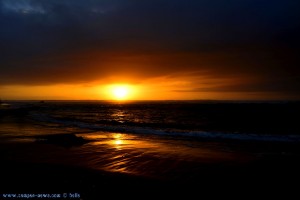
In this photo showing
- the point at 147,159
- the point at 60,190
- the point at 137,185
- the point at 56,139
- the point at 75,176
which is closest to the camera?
the point at 60,190

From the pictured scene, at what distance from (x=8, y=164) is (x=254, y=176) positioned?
1018 centimetres

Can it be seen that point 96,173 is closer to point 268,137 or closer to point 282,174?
point 282,174

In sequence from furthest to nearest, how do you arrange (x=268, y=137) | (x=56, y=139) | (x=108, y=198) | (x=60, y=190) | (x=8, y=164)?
(x=268, y=137) < (x=56, y=139) < (x=8, y=164) < (x=60, y=190) < (x=108, y=198)

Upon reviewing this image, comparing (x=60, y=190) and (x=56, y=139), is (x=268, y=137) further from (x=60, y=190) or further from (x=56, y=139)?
(x=60, y=190)

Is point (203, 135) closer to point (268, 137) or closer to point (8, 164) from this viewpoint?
point (268, 137)

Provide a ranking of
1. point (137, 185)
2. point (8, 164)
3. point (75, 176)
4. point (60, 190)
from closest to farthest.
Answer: point (60, 190) < point (137, 185) < point (75, 176) < point (8, 164)

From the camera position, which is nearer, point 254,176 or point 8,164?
point 254,176


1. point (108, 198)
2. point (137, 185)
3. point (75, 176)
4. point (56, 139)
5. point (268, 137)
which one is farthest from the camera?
point (268, 137)

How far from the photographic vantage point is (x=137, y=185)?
8711mm

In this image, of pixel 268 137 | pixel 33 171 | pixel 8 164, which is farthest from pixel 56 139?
pixel 268 137

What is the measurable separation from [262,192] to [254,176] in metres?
1.81

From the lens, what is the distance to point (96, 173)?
33.4 ft

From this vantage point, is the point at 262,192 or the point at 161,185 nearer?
the point at 262,192

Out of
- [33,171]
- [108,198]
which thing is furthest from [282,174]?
[33,171]
